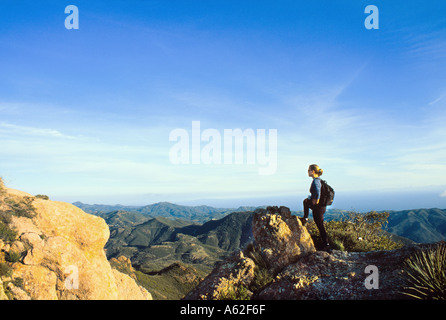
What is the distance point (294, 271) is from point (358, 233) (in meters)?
6.93

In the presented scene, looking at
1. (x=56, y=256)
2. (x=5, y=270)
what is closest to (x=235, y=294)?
(x=56, y=256)

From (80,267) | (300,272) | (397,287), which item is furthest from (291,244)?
(80,267)

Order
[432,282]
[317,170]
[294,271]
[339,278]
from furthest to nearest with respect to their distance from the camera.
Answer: [317,170] < [294,271] < [339,278] < [432,282]

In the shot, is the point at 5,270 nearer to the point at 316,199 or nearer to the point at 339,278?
the point at 316,199

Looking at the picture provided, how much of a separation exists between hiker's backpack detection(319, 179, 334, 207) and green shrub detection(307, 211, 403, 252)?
297 centimetres

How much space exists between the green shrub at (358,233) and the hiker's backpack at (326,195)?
2966 millimetres

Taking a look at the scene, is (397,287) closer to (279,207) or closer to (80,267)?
(279,207)

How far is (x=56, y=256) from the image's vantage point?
8562 mm

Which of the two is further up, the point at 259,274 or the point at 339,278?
the point at 339,278

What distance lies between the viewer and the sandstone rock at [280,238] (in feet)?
30.4

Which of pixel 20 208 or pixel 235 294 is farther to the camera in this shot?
pixel 20 208

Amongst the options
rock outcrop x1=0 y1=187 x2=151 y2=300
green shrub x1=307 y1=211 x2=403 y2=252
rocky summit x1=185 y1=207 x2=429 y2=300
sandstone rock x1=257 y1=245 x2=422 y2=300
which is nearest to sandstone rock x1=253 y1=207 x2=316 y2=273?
rocky summit x1=185 y1=207 x2=429 y2=300

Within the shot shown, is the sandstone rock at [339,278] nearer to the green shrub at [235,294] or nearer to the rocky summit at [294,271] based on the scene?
the rocky summit at [294,271]
